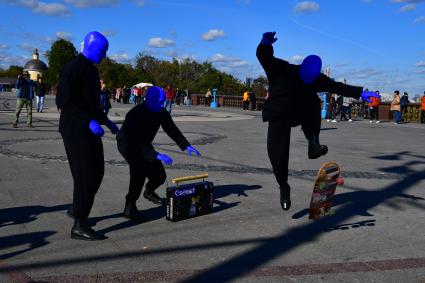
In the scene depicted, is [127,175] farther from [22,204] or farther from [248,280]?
[248,280]

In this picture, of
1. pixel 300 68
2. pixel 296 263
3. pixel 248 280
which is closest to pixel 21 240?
pixel 248 280

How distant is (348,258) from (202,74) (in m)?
81.0

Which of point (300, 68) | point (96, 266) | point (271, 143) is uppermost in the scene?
point (300, 68)

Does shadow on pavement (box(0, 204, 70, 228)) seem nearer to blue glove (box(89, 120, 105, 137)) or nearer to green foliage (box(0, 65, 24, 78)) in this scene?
blue glove (box(89, 120, 105, 137))

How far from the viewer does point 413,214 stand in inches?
233

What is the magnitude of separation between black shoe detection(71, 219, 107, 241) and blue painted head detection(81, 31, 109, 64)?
1.46 m

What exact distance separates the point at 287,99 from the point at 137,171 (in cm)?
175

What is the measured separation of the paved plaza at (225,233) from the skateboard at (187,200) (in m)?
0.11

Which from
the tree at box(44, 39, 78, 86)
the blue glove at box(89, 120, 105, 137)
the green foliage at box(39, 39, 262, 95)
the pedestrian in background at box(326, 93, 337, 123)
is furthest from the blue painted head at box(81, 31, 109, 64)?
the tree at box(44, 39, 78, 86)

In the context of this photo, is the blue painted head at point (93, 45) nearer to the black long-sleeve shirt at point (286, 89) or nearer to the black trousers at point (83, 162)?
the black trousers at point (83, 162)

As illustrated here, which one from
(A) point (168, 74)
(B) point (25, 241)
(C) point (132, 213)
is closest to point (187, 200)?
(C) point (132, 213)

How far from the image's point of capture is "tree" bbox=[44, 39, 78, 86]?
343 feet

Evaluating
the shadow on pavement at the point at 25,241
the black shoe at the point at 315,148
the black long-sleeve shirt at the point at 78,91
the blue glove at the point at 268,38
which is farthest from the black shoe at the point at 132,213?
the blue glove at the point at 268,38

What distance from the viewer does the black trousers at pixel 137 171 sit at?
16.8 ft
